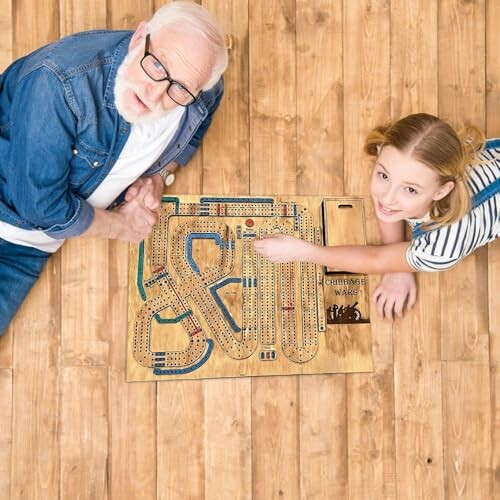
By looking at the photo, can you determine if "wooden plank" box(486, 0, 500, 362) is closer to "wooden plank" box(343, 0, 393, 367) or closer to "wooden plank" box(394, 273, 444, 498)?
"wooden plank" box(394, 273, 444, 498)

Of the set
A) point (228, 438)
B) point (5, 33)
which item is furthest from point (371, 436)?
point (5, 33)

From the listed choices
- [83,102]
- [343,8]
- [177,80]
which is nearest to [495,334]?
[343,8]

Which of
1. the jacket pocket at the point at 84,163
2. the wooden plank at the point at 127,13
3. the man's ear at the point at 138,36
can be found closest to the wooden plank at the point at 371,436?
the jacket pocket at the point at 84,163

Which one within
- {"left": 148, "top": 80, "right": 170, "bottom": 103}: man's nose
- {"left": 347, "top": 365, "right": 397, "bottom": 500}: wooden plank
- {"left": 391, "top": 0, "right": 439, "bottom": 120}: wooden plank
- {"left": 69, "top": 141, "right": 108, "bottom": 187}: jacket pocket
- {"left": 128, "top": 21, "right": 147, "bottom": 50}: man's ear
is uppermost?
{"left": 391, "top": 0, "right": 439, "bottom": 120}: wooden plank

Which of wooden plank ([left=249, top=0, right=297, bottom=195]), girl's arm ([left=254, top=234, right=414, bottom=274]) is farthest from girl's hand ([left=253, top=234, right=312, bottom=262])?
wooden plank ([left=249, top=0, right=297, bottom=195])

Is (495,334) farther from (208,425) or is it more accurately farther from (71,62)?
(71,62)

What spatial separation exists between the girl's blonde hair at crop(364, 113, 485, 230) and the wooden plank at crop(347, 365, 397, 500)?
54 cm

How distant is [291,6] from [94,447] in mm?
1336

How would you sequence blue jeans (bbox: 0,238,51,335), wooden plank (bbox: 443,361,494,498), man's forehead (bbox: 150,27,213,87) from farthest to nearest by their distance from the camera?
wooden plank (bbox: 443,361,494,498), blue jeans (bbox: 0,238,51,335), man's forehead (bbox: 150,27,213,87)

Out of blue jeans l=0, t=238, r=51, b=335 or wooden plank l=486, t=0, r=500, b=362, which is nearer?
blue jeans l=0, t=238, r=51, b=335

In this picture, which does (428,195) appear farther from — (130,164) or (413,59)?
(130,164)

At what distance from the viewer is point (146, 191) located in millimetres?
1372

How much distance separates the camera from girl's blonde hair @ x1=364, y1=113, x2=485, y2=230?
3.74 feet

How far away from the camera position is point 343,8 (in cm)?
153
